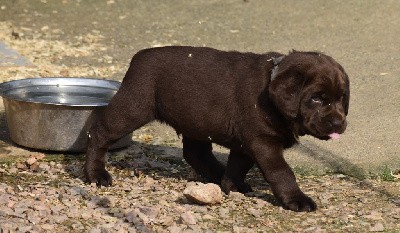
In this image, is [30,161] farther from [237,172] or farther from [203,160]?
[237,172]

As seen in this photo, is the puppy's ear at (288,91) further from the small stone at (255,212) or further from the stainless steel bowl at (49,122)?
the stainless steel bowl at (49,122)

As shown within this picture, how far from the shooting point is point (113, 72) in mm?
10656

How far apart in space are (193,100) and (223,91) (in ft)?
0.81

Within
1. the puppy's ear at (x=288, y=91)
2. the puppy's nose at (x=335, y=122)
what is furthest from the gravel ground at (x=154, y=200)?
the puppy's ear at (x=288, y=91)

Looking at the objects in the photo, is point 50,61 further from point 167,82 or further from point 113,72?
point 167,82

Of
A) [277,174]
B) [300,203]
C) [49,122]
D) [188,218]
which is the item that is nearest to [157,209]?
[188,218]

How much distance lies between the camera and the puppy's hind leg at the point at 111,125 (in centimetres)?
688

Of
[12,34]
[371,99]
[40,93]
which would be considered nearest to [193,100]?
[40,93]

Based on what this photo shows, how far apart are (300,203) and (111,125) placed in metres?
1.56

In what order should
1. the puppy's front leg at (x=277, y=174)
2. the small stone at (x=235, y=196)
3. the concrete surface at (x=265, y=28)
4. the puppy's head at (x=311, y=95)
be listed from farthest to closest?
1. the concrete surface at (x=265, y=28)
2. the small stone at (x=235, y=196)
3. the puppy's front leg at (x=277, y=174)
4. the puppy's head at (x=311, y=95)

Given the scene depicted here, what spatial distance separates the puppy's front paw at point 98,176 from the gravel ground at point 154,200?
0.07m

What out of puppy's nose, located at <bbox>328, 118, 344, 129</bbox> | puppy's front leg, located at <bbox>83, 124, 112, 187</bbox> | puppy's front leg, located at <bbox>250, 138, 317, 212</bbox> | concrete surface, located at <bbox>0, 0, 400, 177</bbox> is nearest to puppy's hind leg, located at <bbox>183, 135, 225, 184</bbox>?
puppy's front leg, located at <bbox>83, 124, 112, 187</bbox>

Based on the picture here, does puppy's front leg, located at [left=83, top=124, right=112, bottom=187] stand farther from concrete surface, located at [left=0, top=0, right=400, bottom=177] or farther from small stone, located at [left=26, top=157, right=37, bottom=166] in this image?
concrete surface, located at [left=0, top=0, right=400, bottom=177]

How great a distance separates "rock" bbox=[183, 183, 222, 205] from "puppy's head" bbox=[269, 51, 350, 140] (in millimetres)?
696
